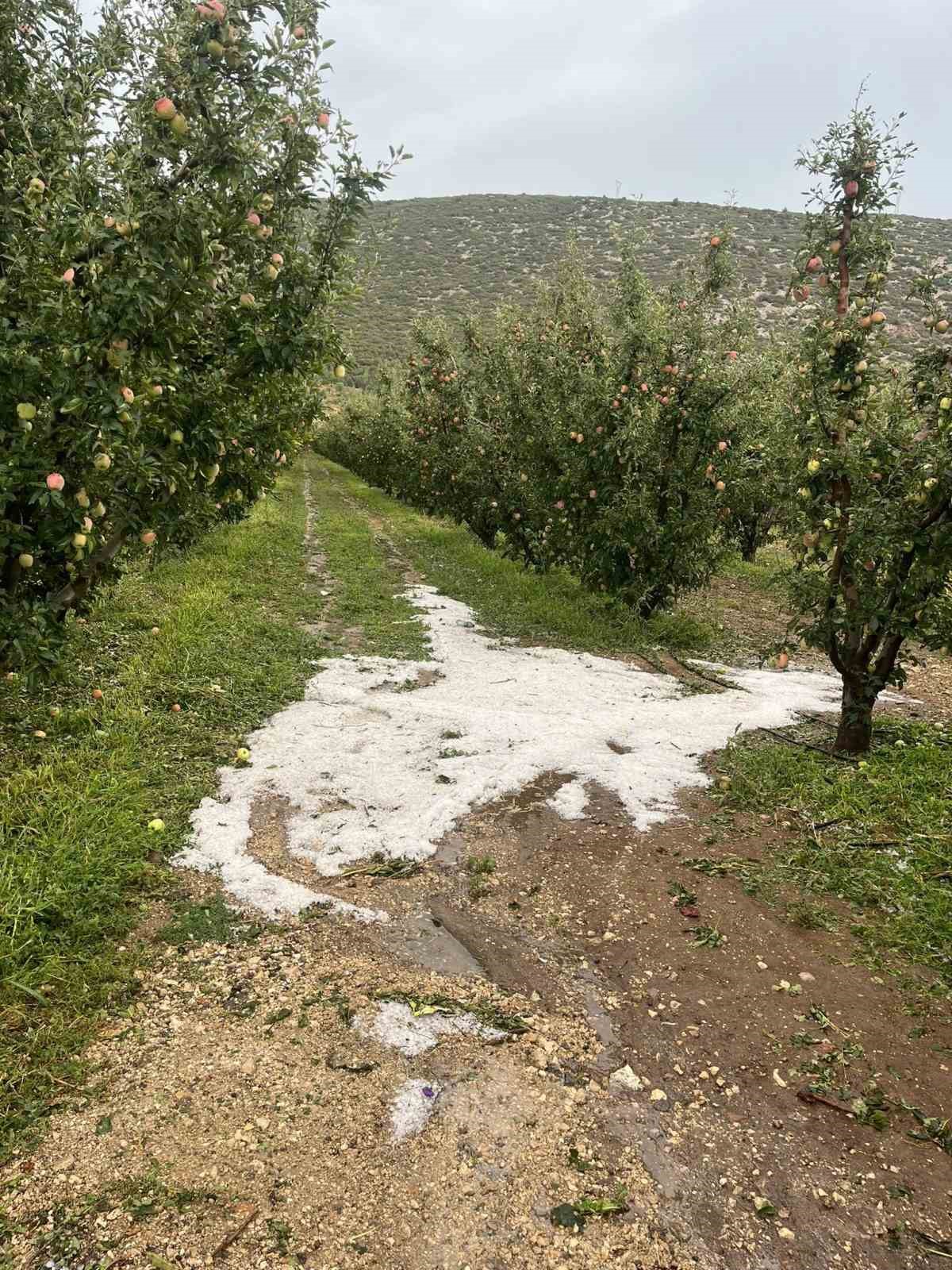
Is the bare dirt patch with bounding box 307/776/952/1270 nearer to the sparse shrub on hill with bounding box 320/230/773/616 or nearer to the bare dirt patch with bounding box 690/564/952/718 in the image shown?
the bare dirt patch with bounding box 690/564/952/718

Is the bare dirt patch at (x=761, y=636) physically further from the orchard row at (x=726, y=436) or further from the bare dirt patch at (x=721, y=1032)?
the bare dirt patch at (x=721, y=1032)

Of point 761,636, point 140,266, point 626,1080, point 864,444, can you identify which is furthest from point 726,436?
point 626,1080

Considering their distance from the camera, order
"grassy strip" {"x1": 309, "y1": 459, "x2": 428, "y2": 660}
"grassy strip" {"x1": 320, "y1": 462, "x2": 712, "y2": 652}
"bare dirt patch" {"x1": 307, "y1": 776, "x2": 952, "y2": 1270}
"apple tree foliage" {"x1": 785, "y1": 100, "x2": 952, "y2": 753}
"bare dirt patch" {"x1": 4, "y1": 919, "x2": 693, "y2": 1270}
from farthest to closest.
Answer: "grassy strip" {"x1": 320, "y1": 462, "x2": 712, "y2": 652}
"grassy strip" {"x1": 309, "y1": 459, "x2": 428, "y2": 660}
"apple tree foliage" {"x1": 785, "y1": 100, "x2": 952, "y2": 753}
"bare dirt patch" {"x1": 307, "y1": 776, "x2": 952, "y2": 1270}
"bare dirt patch" {"x1": 4, "y1": 919, "x2": 693, "y2": 1270}

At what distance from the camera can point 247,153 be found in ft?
14.7

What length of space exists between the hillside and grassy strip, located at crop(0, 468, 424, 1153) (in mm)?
33458

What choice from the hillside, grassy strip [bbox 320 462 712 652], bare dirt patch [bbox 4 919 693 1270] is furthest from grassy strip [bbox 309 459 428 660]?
the hillside

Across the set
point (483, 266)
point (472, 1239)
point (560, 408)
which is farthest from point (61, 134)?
point (483, 266)

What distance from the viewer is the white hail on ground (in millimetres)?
4699

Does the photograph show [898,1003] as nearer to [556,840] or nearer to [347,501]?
[556,840]

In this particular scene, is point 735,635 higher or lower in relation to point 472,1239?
higher

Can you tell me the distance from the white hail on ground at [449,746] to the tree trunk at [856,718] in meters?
0.86

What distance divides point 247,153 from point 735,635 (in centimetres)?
898

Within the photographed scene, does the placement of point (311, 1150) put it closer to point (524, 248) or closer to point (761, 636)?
point (761, 636)

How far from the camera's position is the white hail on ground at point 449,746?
470 centimetres
